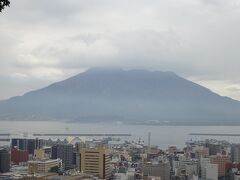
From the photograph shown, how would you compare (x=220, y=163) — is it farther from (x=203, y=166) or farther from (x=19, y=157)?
(x=19, y=157)

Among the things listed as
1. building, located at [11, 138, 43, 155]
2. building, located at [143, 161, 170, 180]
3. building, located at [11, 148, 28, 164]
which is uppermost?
building, located at [11, 138, 43, 155]

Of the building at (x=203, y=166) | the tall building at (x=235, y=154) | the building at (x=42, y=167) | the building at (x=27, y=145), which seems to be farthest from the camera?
the building at (x=27, y=145)

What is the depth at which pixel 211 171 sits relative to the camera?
896 inches

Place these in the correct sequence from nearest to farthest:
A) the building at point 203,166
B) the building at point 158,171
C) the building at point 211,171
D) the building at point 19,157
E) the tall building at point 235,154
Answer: the building at point 211,171 → the building at point 158,171 → the building at point 203,166 → the building at point 19,157 → the tall building at point 235,154

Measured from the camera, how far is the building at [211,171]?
73.4ft

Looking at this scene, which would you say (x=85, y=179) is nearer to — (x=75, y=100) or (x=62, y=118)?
(x=62, y=118)

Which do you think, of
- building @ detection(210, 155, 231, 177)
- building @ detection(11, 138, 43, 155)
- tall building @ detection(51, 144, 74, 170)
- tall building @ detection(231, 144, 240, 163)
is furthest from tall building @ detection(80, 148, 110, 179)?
building @ detection(11, 138, 43, 155)

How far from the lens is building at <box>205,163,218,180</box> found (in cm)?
2238

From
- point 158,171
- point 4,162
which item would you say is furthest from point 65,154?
point 158,171

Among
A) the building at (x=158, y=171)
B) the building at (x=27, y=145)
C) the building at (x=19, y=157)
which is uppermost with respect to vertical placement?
the building at (x=27, y=145)

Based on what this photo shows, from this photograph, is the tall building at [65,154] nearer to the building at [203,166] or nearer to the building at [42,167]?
the building at [42,167]

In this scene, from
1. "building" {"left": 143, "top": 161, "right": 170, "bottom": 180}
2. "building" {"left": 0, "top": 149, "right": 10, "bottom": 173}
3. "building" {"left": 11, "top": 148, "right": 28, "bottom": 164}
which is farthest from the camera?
"building" {"left": 11, "top": 148, "right": 28, "bottom": 164}

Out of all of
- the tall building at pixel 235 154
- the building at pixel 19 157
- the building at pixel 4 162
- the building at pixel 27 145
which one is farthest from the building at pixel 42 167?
the tall building at pixel 235 154

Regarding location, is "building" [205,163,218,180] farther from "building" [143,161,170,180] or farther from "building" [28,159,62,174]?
Answer: "building" [28,159,62,174]
